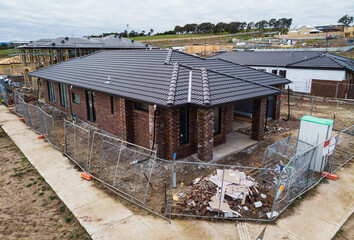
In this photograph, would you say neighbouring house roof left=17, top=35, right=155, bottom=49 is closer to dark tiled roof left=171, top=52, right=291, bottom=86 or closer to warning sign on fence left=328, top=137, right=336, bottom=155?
dark tiled roof left=171, top=52, right=291, bottom=86

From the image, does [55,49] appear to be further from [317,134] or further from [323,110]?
[317,134]

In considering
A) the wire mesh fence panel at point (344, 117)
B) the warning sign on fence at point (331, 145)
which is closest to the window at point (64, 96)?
the warning sign on fence at point (331, 145)

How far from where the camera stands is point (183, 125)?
37.1 feet

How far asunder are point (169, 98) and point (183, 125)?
1.84m

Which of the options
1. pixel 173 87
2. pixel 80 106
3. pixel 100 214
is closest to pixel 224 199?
pixel 100 214

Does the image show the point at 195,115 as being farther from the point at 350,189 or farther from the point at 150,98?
the point at 350,189

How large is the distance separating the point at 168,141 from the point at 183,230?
4.43m

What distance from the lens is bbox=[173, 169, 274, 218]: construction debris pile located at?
7.59 m

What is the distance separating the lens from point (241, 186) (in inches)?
318

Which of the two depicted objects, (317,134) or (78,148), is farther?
(78,148)

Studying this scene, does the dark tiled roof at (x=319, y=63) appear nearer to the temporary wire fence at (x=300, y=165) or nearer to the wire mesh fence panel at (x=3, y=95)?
the temporary wire fence at (x=300, y=165)

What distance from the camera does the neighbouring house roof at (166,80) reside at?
34.8 ft

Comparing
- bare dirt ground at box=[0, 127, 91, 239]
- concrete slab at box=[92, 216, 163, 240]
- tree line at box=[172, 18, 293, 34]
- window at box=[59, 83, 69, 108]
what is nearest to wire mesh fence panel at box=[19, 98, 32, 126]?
window at box=[59, 83, 69, 108]

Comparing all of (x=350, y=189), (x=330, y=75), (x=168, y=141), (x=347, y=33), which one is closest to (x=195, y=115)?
(x=168, y=141)
